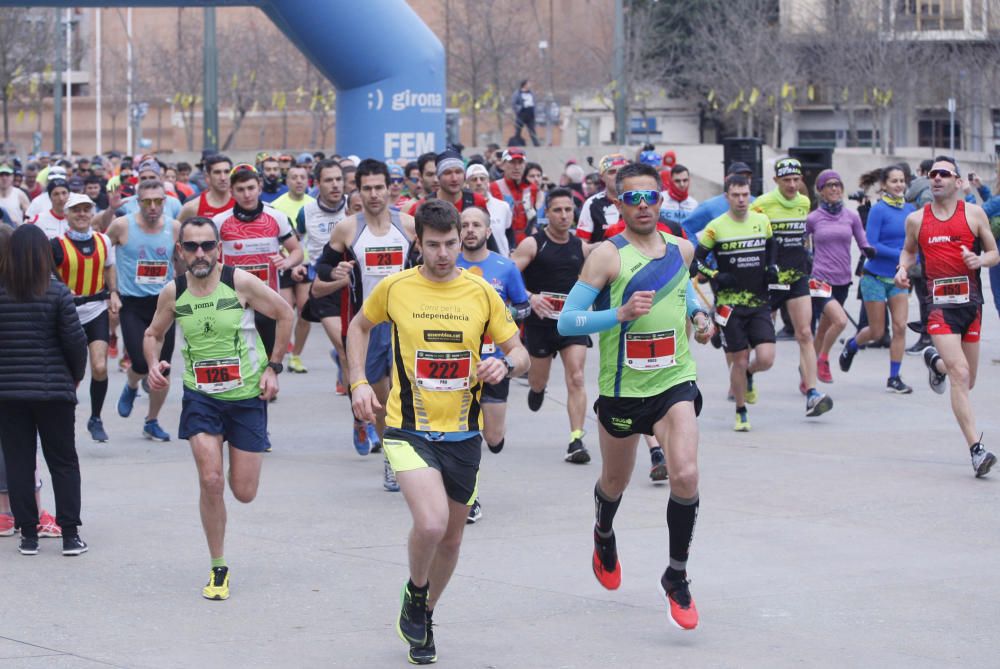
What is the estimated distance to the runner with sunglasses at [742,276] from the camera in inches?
430

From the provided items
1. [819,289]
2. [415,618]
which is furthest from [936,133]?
[415,618]

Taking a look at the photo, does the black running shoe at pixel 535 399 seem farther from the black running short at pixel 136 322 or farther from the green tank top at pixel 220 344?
the green tank top at pixel 220 344

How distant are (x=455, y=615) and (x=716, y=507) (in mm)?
2573

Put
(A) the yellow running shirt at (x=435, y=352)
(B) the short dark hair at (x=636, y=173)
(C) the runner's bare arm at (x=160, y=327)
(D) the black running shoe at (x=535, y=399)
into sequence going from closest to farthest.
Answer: (A) the yellow running shirt at (x=435, y=352) < (B) the short dark hair at (x=636, y=173) < (C) the runner's bare arm at (x=160, y=327) < (D) the black running shoe at (x=535, y=399)

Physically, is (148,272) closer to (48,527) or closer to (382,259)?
(382,259)

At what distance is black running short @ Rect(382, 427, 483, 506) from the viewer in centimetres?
580

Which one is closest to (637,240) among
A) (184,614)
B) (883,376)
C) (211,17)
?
(184,614)

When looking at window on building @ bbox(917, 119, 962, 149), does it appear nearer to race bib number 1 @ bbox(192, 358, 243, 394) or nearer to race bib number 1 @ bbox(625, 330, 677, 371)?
race bib number 1 @ bbox(625, 330, 677, 371)

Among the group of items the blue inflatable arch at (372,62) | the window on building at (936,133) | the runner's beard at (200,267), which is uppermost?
the window on building at (936,133)

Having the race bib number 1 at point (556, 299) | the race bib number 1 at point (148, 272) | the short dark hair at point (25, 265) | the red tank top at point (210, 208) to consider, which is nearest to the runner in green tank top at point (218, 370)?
the short dark hair at point (25, 265)

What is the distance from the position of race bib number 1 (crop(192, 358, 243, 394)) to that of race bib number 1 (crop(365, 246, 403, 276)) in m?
2.35

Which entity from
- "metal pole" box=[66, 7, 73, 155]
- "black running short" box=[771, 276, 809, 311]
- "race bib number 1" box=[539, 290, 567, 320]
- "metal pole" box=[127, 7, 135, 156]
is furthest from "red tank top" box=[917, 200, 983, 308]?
"metal pole" box=[66, 7, 73, 155]

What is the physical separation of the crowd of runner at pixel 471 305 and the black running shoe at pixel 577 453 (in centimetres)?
4

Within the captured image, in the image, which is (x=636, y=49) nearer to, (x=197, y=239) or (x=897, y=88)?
(x=897, y=88)
